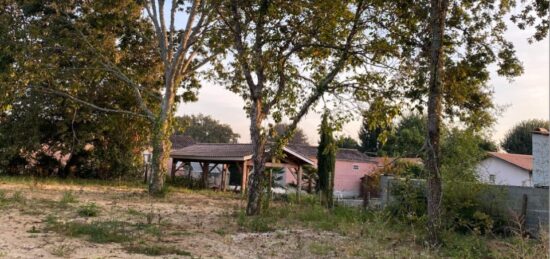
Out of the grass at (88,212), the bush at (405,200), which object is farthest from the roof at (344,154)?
the grass at (88,212)

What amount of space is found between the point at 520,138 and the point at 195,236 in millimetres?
42071

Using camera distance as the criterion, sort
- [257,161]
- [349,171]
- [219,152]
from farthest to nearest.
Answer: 1. [349,171]
2. [219,152]
3. [257,161]

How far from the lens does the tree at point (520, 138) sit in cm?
4250

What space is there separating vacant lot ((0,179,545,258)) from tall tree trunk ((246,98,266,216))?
607 millimetres

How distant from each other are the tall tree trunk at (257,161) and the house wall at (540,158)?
8.99 m

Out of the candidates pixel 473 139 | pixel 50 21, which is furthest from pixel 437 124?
pixel 50 21

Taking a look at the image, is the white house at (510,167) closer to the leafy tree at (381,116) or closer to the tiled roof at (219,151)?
the tiled roof at (219,151)

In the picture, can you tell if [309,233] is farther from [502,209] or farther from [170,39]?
[170,39]

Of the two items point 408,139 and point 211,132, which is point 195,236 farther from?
point 211,132

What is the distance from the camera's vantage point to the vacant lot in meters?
7.16

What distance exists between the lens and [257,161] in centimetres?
1281

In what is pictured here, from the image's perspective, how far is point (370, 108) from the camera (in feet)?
41.2

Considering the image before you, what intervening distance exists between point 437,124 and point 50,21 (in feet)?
53.2

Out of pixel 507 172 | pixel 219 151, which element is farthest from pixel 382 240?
pixel 507 172
